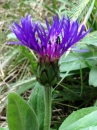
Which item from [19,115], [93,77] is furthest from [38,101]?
[93,77]

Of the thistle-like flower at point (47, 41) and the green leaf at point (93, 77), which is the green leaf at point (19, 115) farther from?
the green leaf at point (93, 77)

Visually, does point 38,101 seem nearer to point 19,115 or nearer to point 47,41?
point 19,115

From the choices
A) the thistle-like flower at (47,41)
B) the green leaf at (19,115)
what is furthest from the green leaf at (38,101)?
the thistle-like flower at (47,41)

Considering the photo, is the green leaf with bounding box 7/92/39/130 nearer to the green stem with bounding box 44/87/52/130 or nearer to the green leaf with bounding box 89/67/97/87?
the green stem with bounding box 44/87/52/130

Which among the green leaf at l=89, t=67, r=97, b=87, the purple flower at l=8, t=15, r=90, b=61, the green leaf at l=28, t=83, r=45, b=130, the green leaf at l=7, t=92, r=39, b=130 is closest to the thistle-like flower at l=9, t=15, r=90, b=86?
the purple flower at l=8, t=15, r=90, b=61

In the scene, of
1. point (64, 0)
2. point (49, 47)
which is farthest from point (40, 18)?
point (49, 47)

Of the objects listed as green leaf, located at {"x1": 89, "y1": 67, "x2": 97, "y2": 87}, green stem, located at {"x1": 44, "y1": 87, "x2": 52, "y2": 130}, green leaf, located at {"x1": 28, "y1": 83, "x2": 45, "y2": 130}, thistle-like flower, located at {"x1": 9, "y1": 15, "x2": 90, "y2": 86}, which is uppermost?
thistle-like flower, located at {"x1": 9, "y1": 15, "x2": 90, "y2": 86}

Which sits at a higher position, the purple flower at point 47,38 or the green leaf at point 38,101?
the purple flower at point 47,38
